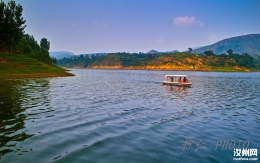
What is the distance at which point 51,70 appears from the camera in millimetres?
93312

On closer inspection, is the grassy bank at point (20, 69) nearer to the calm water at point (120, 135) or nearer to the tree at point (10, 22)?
the tree at point (10, 22)

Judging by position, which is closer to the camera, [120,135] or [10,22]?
[120,135]

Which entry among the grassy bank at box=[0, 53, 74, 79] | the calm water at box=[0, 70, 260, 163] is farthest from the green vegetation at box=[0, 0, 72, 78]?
the calm water at box=[0, 70, 260, 163]

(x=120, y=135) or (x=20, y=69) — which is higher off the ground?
(x=20, y=69)

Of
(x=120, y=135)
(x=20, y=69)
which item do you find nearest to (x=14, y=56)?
(x=20, y=69)

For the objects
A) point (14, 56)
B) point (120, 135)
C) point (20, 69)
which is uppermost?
point (14, 56)

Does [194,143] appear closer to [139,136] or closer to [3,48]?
[139,136]

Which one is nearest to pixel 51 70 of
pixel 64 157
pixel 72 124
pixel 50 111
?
pixel 50 111

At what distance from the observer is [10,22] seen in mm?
97375

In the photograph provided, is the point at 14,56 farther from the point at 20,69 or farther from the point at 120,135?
the point at 120,135

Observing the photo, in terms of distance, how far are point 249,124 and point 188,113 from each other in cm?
621

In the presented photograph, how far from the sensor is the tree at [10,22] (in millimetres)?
95000

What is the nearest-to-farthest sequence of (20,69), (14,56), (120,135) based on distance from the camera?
(120,135) → (20,69) → (14,56)

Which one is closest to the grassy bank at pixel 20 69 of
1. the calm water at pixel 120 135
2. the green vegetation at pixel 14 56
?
the green vegetation at pixel 14 56
